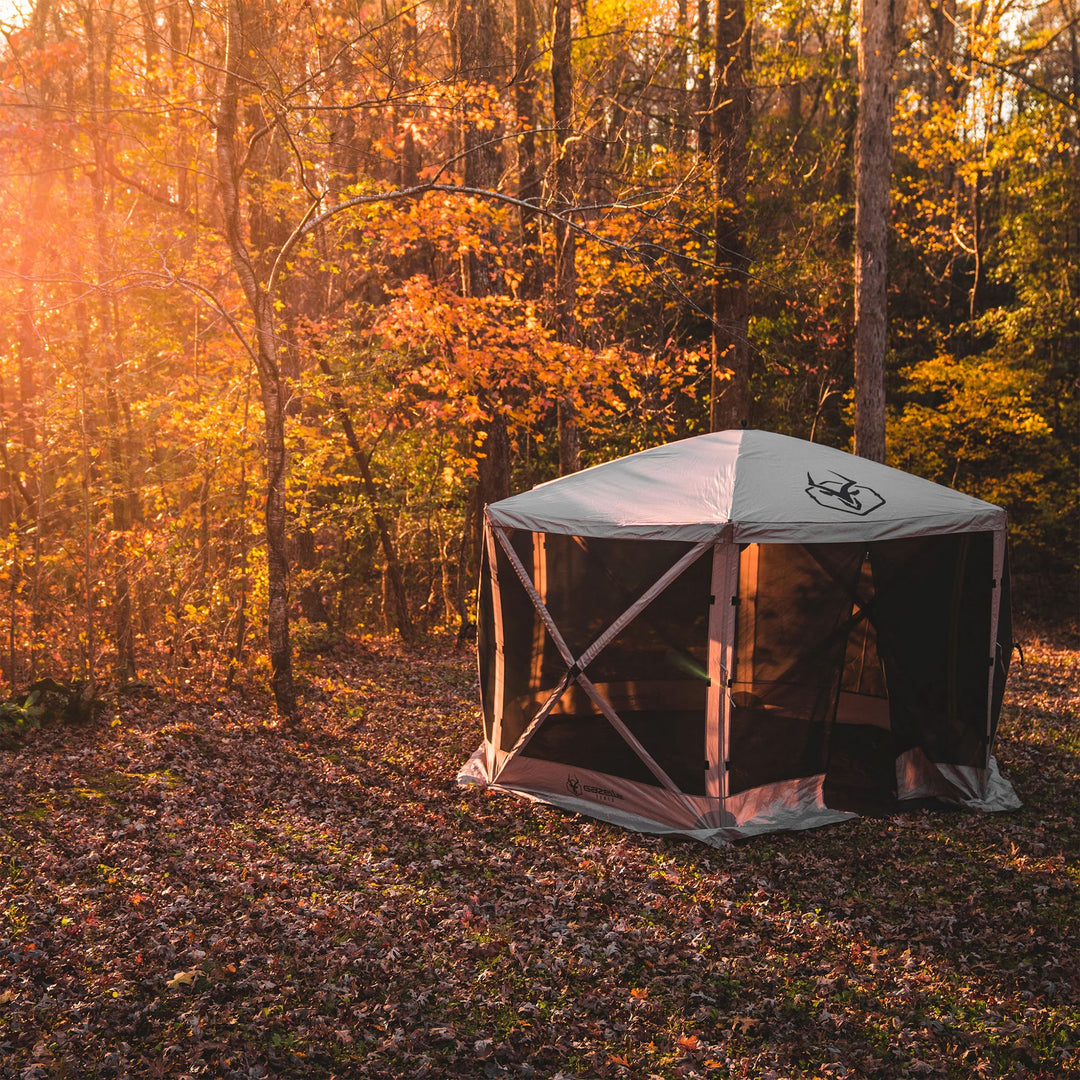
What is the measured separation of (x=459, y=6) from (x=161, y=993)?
11573mm

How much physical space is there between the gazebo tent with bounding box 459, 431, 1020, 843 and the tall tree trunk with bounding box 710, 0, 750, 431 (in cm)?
542

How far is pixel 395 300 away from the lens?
10945 millimetres

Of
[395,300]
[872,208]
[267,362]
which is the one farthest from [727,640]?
[872,208]

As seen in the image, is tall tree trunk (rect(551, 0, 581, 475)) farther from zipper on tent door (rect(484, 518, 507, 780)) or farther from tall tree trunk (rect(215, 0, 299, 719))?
zipper on tent door (rect(484, 518, 507, 780))

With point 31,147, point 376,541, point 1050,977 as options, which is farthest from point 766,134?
point 1050,977

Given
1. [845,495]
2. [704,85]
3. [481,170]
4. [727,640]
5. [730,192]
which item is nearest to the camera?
[727,640]

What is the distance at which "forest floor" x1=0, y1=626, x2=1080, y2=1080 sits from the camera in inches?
146

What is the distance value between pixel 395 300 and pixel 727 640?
271 inches

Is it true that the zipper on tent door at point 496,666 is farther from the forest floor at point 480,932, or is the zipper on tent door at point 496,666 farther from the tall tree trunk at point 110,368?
the tall tree trunk at point 110,368

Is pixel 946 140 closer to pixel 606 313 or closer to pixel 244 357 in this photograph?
pixel 606 313

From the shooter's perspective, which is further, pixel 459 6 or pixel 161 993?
pixel 459 6

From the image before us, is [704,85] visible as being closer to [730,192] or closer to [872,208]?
[730,192]

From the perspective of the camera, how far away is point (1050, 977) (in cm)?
434

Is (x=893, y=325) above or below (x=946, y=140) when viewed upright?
below
